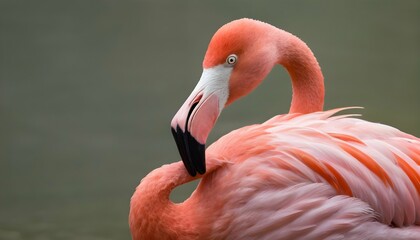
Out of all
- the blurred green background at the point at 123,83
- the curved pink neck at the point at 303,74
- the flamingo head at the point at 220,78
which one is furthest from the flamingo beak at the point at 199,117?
the blurred green background at the point at 123,83

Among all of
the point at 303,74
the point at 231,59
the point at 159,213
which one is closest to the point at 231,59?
the point at 231,59

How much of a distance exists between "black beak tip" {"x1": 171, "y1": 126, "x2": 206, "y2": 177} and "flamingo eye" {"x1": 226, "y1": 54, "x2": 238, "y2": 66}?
29cm

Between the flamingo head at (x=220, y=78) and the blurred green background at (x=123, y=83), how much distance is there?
153 cm

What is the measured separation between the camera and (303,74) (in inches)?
90.0

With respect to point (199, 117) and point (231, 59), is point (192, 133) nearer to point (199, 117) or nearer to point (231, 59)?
point (199, 117)

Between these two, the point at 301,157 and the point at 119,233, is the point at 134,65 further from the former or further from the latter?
the point at 301,157

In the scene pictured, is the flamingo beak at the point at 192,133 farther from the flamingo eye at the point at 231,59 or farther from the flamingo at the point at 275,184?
the flamingo eye at the point at 231,59

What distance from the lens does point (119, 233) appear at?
3318 millimetres

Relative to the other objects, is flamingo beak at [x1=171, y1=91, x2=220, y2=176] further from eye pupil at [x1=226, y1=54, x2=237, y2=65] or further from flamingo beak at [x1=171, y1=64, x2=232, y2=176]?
eye pupil at [x1=226, y1=54, x2=237, y2=65]

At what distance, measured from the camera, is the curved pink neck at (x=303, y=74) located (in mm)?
2221

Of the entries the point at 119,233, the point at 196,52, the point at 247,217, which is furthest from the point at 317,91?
the point at 196,52

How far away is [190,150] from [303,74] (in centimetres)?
60

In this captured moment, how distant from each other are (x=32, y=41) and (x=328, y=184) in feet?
8.27

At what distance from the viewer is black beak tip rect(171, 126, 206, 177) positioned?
185cm
